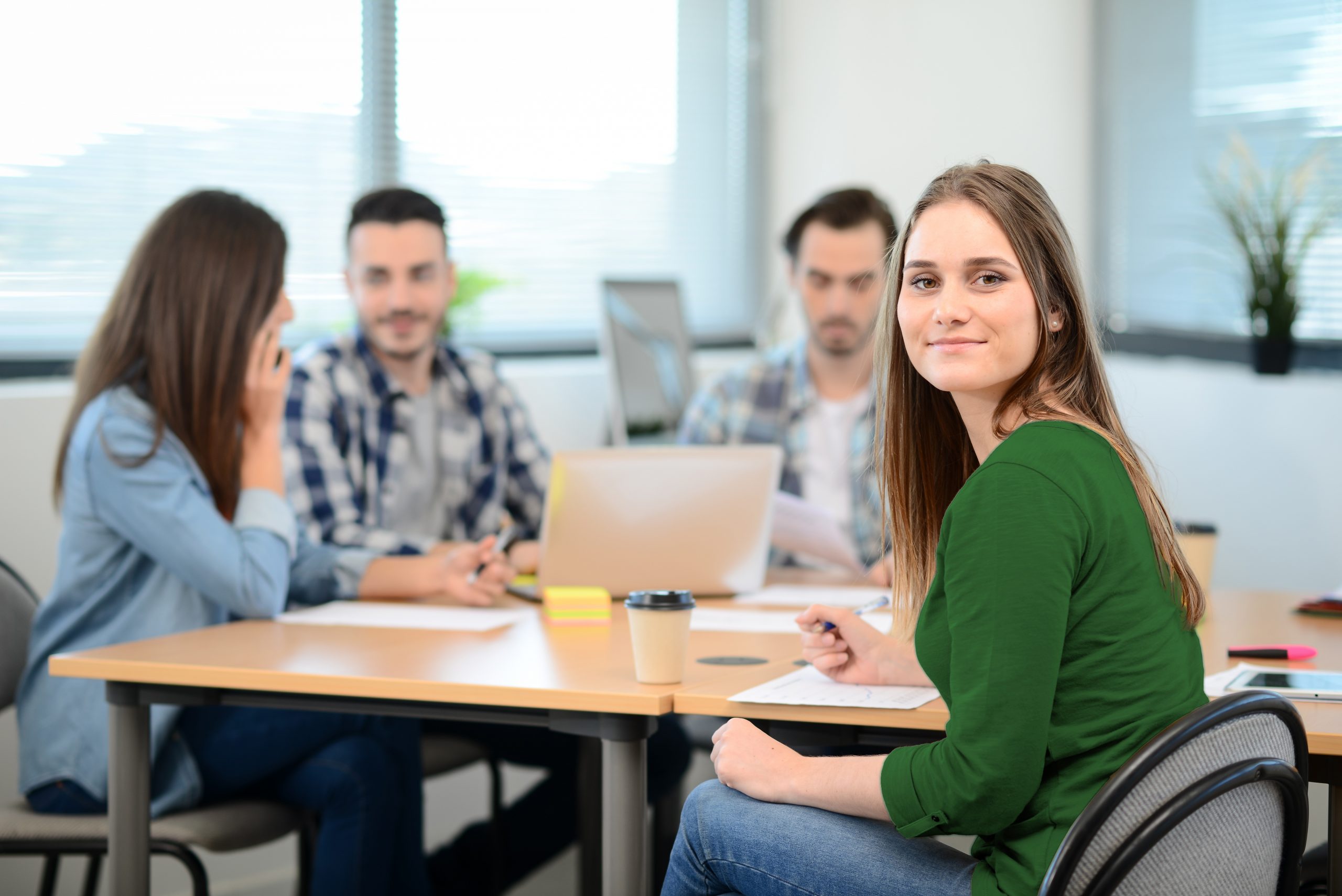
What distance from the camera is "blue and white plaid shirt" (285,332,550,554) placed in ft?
8.45

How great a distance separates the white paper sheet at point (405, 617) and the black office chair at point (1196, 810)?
3.48 ft

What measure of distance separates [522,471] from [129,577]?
1066 mm

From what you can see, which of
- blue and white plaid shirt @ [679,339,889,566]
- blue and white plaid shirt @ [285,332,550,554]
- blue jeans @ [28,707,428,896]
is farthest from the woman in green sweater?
blue and white plaid shirt @ [679,339,889,566]

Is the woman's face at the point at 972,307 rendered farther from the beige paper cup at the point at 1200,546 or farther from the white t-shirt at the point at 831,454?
the white t-shirt at the point at 831,454

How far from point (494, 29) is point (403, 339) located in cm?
148

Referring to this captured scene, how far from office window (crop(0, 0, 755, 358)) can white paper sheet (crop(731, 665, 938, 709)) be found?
6.39 feet

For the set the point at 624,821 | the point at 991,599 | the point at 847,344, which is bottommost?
the point at 624,821

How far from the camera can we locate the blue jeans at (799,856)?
48.8 inches

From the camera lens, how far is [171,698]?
5.62 ft

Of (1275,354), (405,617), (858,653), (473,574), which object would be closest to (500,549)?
(473,574)

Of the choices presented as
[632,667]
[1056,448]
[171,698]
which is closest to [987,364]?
[1056,448]

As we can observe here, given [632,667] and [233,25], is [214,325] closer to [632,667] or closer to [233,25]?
[632,667]

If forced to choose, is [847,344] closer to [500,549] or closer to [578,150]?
[500,549]

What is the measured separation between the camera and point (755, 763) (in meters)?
1.33
